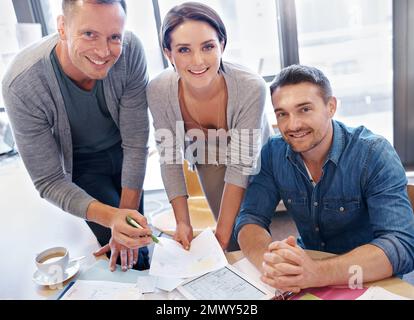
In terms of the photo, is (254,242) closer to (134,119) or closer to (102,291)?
(102,291)

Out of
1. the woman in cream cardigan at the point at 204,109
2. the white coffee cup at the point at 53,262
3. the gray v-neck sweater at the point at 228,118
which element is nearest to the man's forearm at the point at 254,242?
the woman in cream cardigan at the point at 204,109

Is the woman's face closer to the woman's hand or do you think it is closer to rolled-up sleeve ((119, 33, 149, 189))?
rolled-up sleeve ((119, 33, 149, 189))

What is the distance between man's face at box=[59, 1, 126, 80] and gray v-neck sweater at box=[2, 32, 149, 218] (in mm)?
113

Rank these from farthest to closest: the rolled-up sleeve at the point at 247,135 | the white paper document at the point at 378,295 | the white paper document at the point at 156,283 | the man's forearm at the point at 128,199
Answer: the man's forearm at the point at 128,199
the rolled-up sleeve at the point at 247,135
the white paper document at the point at 156,283
the white paper document at the point at 378,295

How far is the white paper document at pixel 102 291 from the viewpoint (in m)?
0.95

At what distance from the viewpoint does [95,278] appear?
3.42 ft

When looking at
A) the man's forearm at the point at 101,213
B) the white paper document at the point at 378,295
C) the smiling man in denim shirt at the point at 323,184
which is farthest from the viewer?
the man's forearm at the point at 101,213

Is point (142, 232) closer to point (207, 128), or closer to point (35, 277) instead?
point (35, 277)

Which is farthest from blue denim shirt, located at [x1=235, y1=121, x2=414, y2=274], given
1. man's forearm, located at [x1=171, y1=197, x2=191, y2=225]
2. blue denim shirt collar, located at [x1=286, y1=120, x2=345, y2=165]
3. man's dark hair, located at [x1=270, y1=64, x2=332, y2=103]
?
man's forearm, located at [x1=171, y1=197, x2=191, y2=225]

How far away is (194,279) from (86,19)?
0.80 m

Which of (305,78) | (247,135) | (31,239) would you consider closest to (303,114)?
(305,78)

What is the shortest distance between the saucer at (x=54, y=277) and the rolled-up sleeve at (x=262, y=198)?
502 mm

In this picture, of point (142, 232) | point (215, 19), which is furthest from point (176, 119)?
point (142, 232)

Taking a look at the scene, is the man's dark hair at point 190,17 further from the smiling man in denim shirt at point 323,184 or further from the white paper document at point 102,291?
the white paper document at point 102,291
